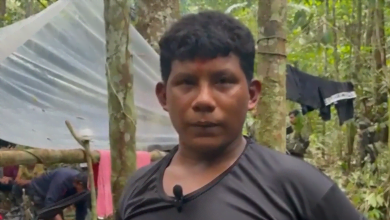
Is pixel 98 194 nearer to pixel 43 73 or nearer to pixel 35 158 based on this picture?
pixel 35 158

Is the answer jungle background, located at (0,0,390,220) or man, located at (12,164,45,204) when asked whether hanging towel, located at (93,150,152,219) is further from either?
man, located at (12,164,45,204)

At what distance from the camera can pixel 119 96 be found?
252cm

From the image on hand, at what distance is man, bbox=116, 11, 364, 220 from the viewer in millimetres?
1011

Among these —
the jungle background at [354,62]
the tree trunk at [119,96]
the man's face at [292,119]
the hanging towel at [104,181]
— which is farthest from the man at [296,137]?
the tree trunk at [119,96]

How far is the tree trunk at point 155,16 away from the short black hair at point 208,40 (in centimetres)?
311

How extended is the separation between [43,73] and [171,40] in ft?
9.14

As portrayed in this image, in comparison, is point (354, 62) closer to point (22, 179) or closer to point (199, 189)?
point (22, 179)

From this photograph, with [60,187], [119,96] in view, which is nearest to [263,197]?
[119,96]

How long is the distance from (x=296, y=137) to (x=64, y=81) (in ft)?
12.3

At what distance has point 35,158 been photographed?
271cm

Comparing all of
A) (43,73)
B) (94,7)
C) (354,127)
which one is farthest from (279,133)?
(354,127)

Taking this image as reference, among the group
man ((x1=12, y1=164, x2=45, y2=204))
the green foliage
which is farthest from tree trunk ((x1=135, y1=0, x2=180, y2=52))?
man ((x1=12, y1=164, x2=45, y2=204))

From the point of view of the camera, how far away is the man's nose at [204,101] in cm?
104

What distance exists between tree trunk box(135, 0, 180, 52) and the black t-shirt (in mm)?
3240
